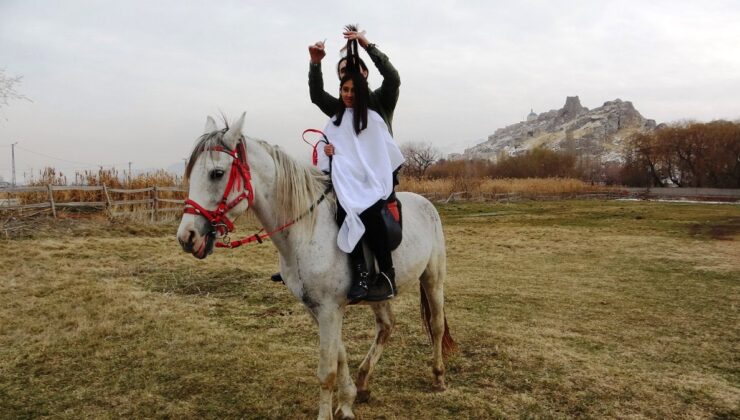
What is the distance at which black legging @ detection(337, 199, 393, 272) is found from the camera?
3.18m

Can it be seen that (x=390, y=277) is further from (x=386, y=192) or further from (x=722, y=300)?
(x=722, y=300)

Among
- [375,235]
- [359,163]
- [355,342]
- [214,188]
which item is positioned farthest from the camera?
[355,342]

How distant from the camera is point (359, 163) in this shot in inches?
132

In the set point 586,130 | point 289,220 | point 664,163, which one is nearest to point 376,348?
point 289,220

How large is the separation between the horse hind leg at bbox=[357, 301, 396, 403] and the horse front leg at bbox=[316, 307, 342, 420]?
3.04 feet

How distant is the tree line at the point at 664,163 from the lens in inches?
1962

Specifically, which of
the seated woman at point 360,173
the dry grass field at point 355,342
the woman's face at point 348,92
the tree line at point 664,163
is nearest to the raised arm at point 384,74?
the seated woman at point 360,173

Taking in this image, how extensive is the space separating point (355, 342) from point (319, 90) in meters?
3.34

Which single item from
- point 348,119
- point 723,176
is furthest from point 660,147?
point 348,119

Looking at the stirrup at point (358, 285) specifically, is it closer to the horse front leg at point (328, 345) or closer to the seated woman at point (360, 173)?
the seated woman at point (360, 173)

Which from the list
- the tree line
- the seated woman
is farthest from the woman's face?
the tree line

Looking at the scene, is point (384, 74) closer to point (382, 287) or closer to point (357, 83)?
point (357, 83)

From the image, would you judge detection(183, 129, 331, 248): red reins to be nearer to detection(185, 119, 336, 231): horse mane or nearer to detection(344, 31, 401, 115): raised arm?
detection(185, 119, 336, 231): horse mane

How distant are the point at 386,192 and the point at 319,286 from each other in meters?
0.89
